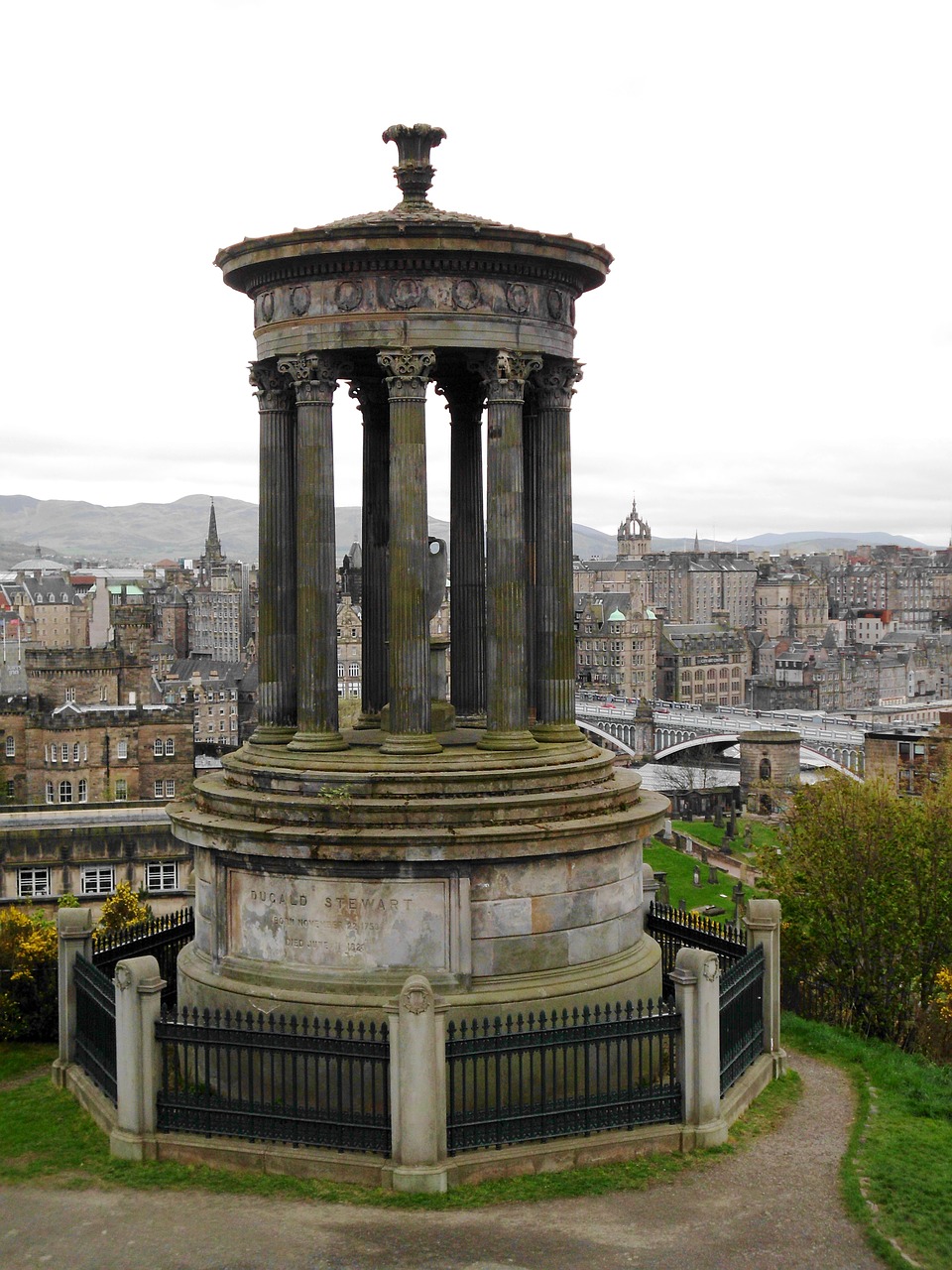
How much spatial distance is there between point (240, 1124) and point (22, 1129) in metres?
3.55

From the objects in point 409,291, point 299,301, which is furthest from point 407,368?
point 299,301

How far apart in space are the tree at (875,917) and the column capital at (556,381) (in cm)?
1494

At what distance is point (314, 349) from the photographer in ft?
70.6

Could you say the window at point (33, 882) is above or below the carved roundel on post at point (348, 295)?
below

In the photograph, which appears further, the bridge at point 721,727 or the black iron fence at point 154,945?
the bridge at point 721,727

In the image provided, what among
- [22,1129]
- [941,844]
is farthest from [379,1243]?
[941,844]

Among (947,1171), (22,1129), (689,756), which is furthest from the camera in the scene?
(689,756)

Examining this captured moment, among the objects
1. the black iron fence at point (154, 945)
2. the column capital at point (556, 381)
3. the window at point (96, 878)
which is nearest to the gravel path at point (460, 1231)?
the black iron fence at point (154, 945)

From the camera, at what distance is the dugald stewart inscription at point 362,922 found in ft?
64.7

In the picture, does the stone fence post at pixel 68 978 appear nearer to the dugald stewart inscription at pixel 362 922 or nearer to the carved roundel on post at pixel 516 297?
the dugald stewart inscription at pixel 362 922

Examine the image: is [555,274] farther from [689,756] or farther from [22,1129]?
[689,756]

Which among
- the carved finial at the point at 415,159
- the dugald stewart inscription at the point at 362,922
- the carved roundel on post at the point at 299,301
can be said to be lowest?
the dugald stewart inscription at the point at 362,922

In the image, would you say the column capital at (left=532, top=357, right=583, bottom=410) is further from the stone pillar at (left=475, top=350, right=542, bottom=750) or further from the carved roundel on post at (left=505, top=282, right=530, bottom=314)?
the carved roundel on post at (left=505, top=282, right=530, bottom=314)

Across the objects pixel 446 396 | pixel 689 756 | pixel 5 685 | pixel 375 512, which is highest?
pixel 446 396
